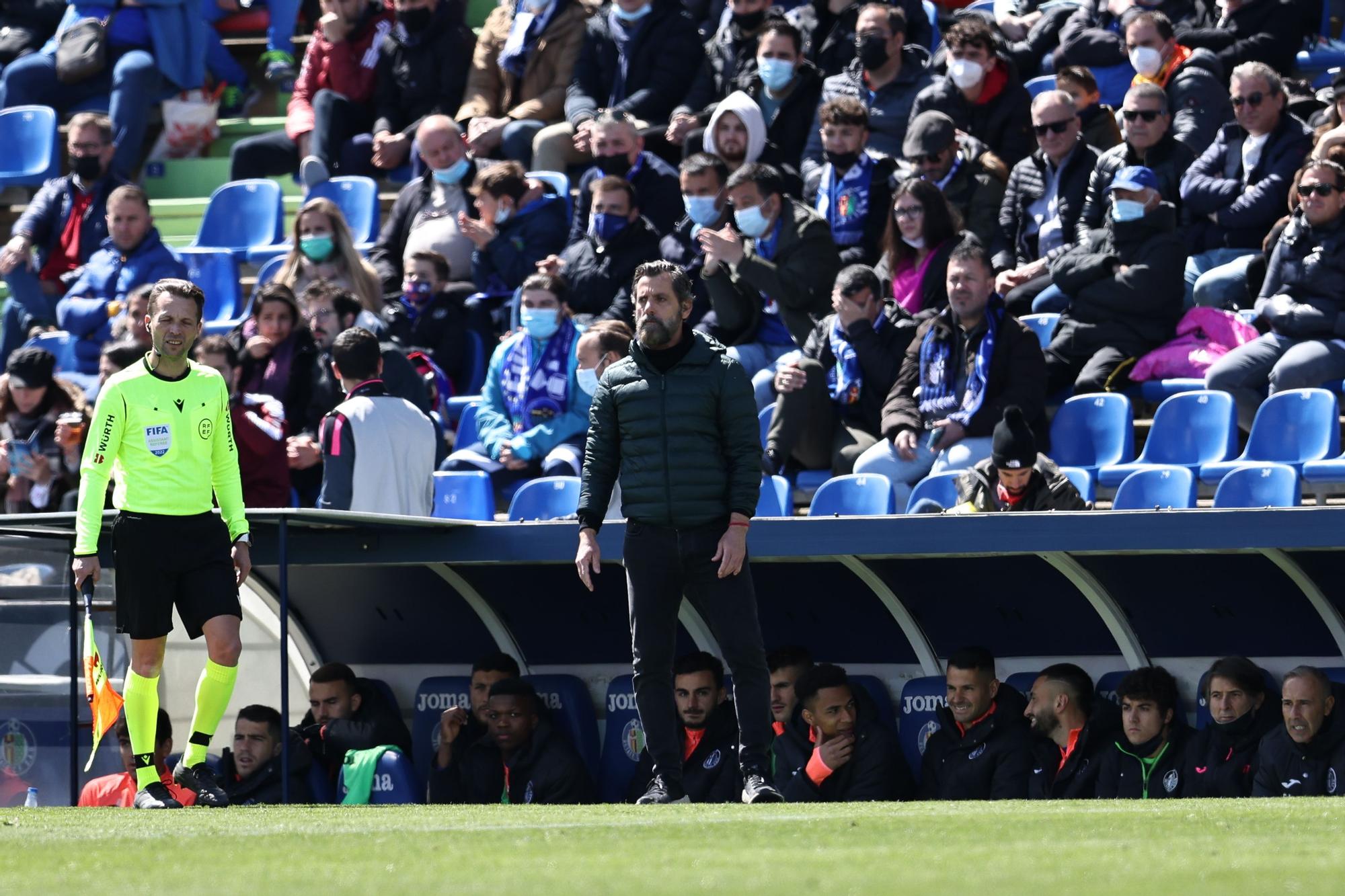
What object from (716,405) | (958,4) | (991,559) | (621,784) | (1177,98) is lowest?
(621,784)

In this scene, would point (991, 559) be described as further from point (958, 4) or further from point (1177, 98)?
point (958, 4)

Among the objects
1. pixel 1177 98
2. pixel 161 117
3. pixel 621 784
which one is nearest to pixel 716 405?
pixel 621 784

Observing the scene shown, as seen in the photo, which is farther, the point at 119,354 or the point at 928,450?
the point at 119,354

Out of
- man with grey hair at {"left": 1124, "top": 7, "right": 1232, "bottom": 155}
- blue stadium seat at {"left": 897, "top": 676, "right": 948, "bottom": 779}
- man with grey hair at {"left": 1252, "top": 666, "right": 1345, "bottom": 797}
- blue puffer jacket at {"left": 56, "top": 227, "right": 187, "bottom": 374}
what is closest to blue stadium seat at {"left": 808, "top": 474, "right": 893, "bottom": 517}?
blue stadium seat at {"left": 897, "top": 676, "right": 948, "bottom": 779}

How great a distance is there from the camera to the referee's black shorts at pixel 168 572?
773cm

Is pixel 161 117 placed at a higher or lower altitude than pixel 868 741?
higher

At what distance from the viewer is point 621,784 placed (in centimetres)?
974

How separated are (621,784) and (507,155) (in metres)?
5.55

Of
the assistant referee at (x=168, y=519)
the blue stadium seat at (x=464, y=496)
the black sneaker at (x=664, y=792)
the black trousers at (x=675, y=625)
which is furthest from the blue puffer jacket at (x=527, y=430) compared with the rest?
the black sneaker at (x=664, y=792)

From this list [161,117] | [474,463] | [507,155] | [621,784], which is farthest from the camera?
[161,117]

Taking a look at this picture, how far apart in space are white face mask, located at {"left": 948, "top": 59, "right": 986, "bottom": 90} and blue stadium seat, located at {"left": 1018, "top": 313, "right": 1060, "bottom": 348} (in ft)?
5.24

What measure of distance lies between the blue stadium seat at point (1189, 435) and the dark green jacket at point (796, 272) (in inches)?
74.4

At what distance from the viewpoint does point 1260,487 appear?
9281mm

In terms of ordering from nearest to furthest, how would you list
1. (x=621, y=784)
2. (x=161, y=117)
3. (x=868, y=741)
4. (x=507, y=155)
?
1. (x=868, y=741)
2. (x=621, y=784)
3. (x=507, y=155)
4. (x=161, y=117)
